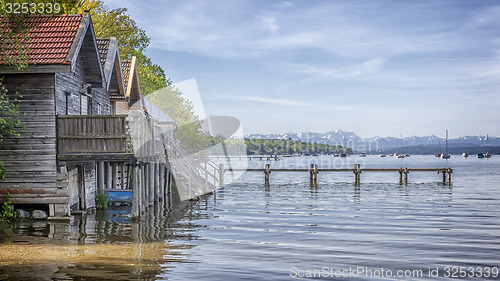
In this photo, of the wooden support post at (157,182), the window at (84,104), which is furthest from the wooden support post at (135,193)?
the wooden support post at (157,182)

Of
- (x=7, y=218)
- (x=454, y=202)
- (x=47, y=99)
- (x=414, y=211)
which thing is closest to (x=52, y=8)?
(x=47, y=99)

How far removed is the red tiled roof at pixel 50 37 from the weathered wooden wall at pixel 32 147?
0.81 meters

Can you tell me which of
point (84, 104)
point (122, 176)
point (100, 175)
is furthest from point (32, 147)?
point (122, 176)

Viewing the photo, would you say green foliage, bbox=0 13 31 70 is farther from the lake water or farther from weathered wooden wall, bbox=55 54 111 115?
the lake water

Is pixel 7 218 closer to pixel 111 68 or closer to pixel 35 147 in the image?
pixel 35 147

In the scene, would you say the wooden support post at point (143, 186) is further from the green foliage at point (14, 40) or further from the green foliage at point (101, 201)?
the green foliage at point (14, 40)

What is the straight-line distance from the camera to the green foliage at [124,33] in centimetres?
4734

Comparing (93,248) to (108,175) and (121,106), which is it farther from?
(121,106)

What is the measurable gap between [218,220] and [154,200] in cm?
865

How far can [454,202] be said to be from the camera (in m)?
37.9

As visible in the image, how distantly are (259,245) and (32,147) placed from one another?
32.6 feet

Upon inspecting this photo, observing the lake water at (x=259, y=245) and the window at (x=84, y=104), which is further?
the window at (x=84, y=104)

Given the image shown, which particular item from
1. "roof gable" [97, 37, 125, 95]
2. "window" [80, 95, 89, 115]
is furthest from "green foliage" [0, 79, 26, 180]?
"roof gable" [97, 37, 125, 95]

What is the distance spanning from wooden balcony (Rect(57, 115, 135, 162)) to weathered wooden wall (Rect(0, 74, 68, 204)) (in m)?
0.41
